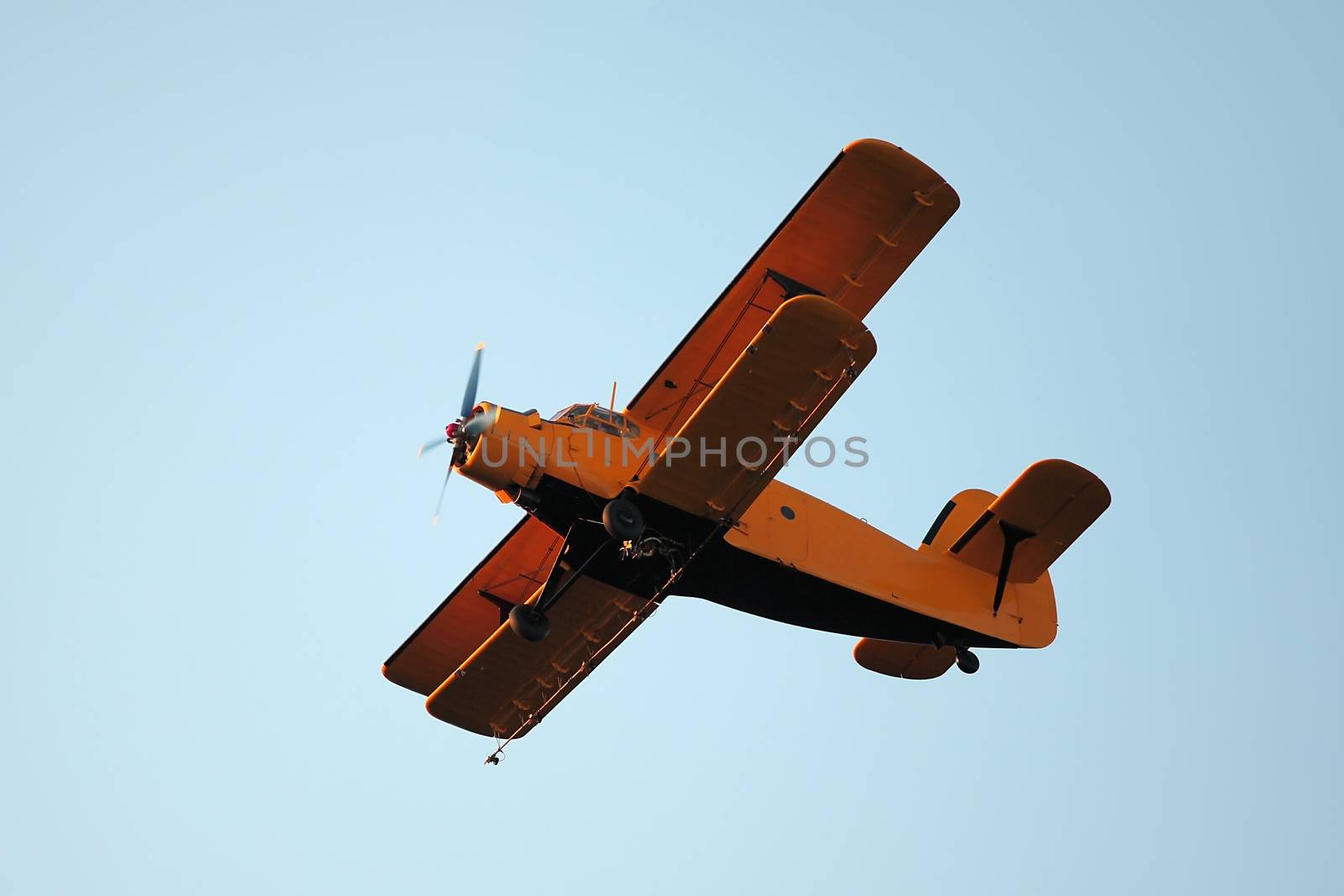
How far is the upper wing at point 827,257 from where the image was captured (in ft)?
60.4

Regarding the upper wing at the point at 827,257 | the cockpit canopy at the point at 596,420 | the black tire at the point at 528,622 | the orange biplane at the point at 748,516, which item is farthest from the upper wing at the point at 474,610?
the upper wing at the point at 827,257

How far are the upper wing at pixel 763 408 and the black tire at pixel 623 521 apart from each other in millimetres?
264

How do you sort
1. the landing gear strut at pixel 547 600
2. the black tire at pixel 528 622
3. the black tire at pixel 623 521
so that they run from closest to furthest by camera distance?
1. the black tire at pixel 623 521
2. the landing gear strut at pixel 547 600
3. the black tire at pixel 528 622

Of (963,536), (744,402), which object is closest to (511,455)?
(744,402)

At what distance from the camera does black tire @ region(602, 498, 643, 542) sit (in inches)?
693

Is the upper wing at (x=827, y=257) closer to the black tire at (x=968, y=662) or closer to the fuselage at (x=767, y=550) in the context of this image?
the fuselage at (x=767, y=550)

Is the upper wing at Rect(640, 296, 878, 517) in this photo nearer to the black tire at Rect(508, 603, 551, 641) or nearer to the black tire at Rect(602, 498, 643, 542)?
the black tire at Rect(602, 498, 643, 542)

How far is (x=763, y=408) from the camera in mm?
17125

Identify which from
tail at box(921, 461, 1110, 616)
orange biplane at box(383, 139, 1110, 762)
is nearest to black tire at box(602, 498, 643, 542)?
orange biplane at box(383, 139, 1110, 762)

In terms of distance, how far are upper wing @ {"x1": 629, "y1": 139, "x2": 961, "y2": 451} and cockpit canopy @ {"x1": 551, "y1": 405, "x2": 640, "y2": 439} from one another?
0.39 meters

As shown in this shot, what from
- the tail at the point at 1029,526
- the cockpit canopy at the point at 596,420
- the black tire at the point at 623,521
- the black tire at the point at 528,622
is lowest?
the black tire at the point at 528,622

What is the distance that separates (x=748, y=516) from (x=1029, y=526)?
4.12 m

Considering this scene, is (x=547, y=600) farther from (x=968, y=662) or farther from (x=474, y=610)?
(x=968, y=662)

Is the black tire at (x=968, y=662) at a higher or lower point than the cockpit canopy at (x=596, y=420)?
higher
